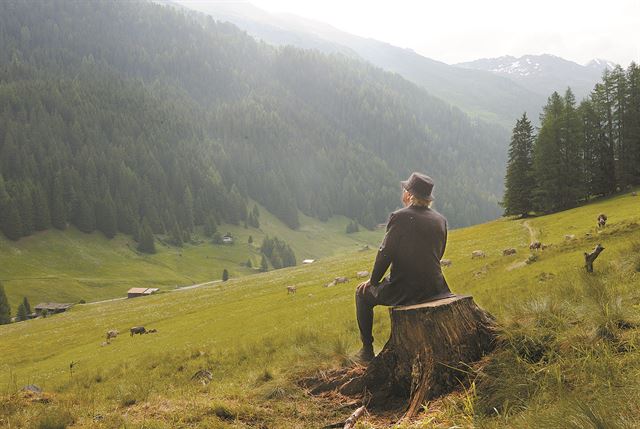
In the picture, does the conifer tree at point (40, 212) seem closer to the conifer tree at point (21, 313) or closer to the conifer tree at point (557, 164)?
the conifer tree at point (21, 313)

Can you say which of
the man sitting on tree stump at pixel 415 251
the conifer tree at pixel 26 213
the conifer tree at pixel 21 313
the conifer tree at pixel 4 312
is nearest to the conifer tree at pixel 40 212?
the conifer tree at pixel 26 213

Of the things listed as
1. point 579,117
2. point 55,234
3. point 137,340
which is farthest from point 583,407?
point 55,234

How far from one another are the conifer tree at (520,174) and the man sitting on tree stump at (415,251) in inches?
2996

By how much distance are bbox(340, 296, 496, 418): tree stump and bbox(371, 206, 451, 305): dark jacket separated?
22.6 inches

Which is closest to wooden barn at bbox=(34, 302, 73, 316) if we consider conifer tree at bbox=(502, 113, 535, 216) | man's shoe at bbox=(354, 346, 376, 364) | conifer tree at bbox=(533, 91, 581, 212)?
conifer tree at bbox=(502, 113, 535, 216)

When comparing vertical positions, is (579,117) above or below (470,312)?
above

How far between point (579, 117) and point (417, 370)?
84.3 m

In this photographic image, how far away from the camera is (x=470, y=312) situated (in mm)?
7703

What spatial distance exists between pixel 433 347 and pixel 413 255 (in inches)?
70.4

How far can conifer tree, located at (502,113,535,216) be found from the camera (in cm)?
7825

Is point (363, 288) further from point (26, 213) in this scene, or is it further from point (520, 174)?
point (26, 213)

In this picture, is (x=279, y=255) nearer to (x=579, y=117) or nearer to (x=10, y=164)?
(x=10, y=164)

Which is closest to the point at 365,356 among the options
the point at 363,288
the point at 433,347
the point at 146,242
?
the point at 363,288

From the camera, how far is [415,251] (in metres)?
8.48
